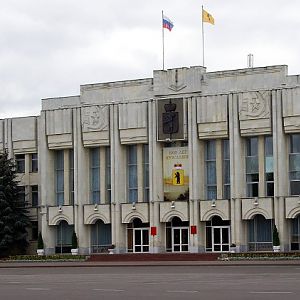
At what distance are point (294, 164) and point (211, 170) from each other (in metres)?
6.90

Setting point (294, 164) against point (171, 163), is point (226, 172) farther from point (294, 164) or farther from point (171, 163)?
point (294, 164)

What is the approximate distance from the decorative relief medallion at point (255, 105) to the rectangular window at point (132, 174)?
10456 millimetres

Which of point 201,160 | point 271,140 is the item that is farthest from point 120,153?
point 271,140

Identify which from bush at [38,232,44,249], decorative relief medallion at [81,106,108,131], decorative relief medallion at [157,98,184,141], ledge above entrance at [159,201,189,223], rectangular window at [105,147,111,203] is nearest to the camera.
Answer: ledge above entrance at [159,201,189,223]

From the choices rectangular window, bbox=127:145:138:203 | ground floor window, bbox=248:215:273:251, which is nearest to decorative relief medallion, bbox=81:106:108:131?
rectangular window, bbox=127:145:138:203

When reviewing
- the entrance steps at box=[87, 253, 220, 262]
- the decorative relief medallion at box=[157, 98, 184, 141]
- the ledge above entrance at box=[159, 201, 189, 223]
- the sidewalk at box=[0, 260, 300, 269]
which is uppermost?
the decorative relief medallion at box=[157, 98, 184, 141]

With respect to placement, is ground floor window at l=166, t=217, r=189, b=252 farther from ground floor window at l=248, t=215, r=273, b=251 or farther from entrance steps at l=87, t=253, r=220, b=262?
ground floor window at l=248, t=215, r=273, b=251

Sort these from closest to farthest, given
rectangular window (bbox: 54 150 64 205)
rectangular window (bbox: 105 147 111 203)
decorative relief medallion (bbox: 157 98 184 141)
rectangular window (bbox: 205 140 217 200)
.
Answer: rectangular window (bbox: 205 140 217 200)
decorative relief medallion (bbox: 157 98 184 141)
rectangular window (bbox: 105 147 111 203)
rectangular window (bbox: 54 150 64 205)

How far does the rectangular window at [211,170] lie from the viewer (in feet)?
239

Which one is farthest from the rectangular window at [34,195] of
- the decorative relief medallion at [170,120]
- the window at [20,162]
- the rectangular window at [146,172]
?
the decorative relief medallion at [170,120]

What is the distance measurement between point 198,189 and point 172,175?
279cm

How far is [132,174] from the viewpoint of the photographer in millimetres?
76250

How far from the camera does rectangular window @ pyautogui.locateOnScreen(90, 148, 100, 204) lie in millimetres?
77500

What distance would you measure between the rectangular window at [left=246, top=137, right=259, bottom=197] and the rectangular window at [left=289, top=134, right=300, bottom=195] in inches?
106
